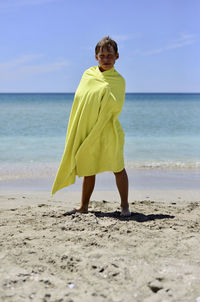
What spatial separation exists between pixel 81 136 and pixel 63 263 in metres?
1.47

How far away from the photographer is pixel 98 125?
384 cm

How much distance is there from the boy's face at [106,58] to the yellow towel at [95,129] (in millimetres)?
58

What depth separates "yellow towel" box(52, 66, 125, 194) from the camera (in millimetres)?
3846

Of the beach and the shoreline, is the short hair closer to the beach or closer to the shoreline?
the beach

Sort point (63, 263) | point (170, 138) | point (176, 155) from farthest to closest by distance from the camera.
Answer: point (170, 138)
point (176, 155)
point (63, 263)

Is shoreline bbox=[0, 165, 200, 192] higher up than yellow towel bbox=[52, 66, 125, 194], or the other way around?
yellow towel bbox=[52, 66, 125, 194]

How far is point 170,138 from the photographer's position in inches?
542

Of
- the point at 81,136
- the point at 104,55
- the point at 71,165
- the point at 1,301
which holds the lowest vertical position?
the point at 1,301

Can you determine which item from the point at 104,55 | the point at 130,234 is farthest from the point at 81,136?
the point at 130,234

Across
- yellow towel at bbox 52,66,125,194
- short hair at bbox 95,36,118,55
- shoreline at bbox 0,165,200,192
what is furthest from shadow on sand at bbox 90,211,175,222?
shoreline at bbox 0,165,200,192

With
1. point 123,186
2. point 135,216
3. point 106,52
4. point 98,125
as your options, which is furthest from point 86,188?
point 106,52

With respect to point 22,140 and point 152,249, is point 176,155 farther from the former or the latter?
point 152,249

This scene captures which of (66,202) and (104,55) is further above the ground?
(104,55)

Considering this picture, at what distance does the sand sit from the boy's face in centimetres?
147
